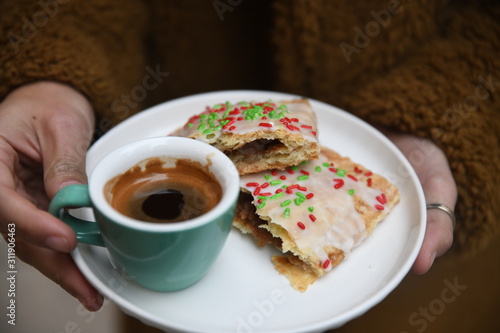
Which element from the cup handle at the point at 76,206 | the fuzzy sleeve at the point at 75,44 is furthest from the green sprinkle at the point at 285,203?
the fuzzy sleeve at the point at 75,44

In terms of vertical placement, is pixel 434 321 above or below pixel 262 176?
below

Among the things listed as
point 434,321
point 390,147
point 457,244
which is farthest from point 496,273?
point 390,147

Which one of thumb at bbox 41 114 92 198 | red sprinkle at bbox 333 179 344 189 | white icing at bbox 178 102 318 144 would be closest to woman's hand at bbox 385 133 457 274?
red sprinkle at bbox 333 179 344 189

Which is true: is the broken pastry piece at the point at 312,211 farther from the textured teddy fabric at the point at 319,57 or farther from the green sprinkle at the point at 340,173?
the textured teddy fabric at the point at 319,57

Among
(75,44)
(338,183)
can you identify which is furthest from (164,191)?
(75,44)

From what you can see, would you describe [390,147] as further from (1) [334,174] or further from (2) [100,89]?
(2) [100,89]

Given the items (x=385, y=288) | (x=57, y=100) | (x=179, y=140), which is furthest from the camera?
(x=57, y=100)
